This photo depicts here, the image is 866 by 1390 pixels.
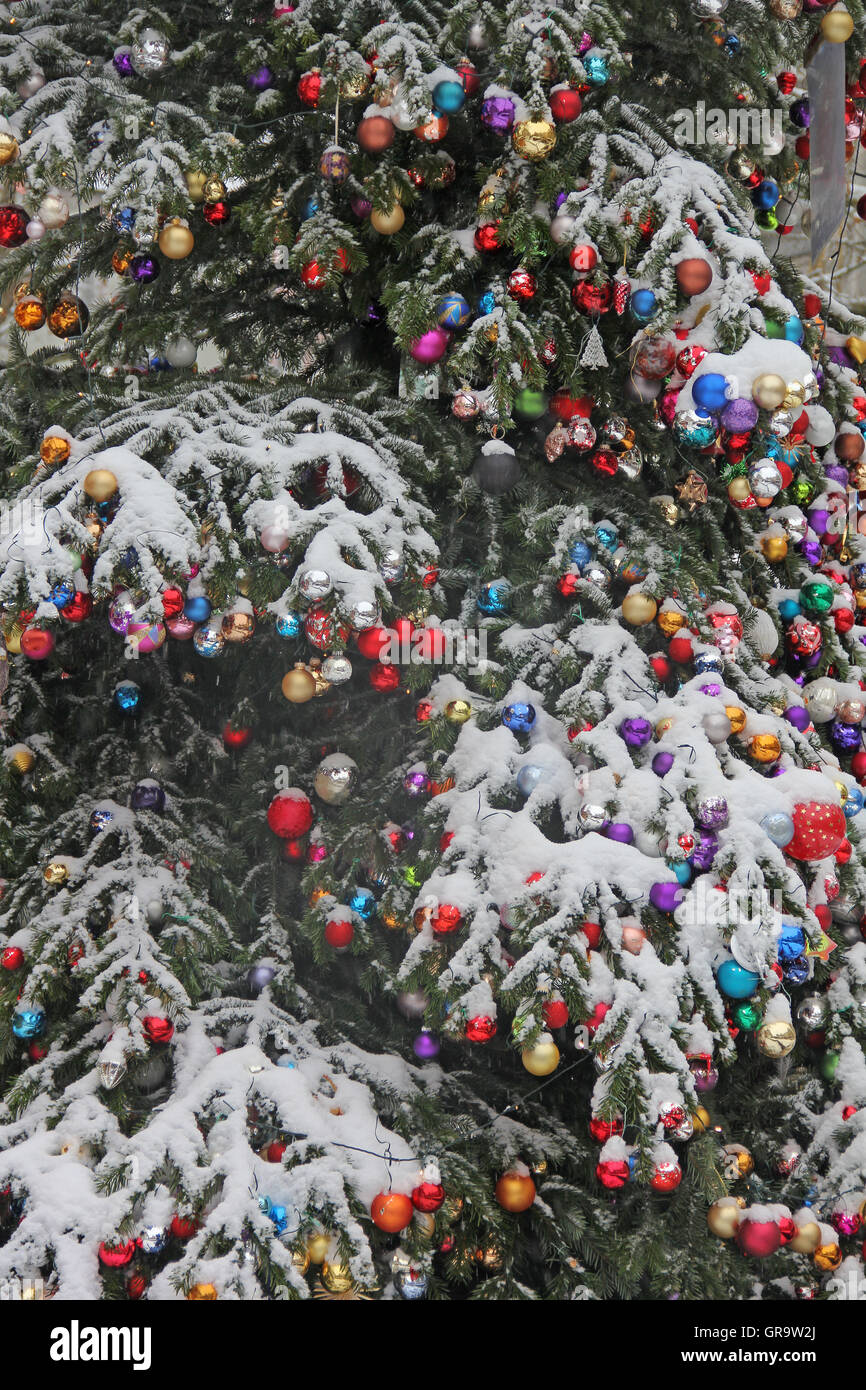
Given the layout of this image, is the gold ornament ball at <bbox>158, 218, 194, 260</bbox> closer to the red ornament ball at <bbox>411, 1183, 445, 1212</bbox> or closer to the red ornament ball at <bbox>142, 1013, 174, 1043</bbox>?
the red ornament ball at <bbox>142, 1013, 174, 1043</bbox>

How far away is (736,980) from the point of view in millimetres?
2041

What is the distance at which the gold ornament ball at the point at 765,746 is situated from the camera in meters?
2.29

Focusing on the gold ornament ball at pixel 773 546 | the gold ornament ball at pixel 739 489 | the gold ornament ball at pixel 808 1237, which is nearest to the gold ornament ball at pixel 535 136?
the gold ornament ball at pixel 739 489

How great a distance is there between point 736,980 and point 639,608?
2.52 ft

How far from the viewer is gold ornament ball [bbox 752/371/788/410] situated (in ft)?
7.00

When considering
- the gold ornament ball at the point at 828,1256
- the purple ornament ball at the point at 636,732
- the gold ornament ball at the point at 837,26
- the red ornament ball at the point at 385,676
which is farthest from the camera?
the gold ornament ball at the point at 837,26

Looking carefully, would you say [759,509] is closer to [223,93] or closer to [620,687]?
[620,687]

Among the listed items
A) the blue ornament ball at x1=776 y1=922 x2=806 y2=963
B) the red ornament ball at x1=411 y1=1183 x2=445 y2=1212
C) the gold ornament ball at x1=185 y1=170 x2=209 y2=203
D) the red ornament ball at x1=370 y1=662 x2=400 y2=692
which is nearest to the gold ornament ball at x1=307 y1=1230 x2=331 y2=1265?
the red ornament ball at x1=411 y1=1183 x2=445 y2=1212

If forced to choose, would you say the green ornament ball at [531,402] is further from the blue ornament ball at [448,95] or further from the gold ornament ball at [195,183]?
the gold ornament ball at [195,183]

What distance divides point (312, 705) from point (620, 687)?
809 millimetres

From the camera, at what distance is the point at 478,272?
102 inches

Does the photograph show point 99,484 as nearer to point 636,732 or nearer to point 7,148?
point 7,148

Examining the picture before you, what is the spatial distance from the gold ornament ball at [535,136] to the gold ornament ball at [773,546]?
3.45 feet

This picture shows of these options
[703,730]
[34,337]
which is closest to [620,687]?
[703,730]
